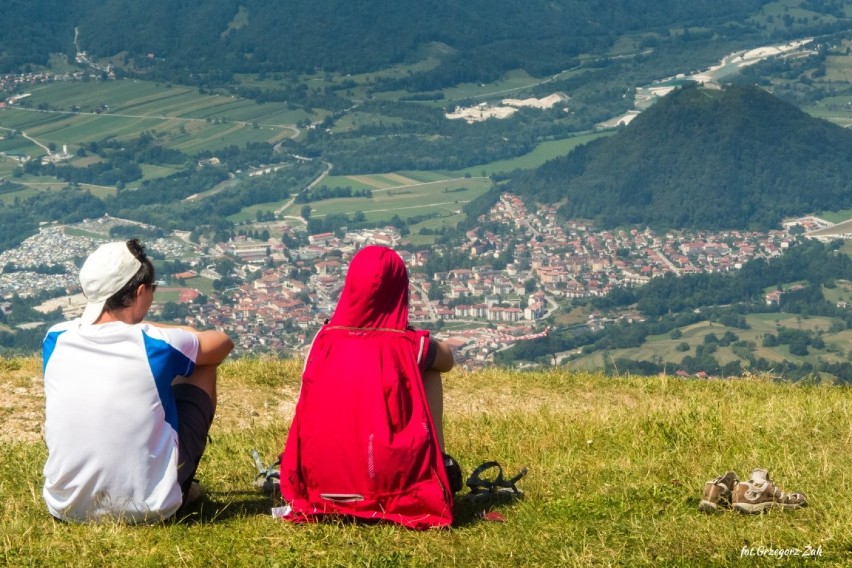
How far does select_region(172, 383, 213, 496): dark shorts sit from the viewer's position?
16.8 feet

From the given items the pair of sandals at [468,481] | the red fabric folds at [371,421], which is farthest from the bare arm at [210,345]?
the pair of sandals at [468,481]

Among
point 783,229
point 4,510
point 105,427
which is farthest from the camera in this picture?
point 783,229

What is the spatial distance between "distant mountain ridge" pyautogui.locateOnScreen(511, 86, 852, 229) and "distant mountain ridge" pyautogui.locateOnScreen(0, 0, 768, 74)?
1979 inches

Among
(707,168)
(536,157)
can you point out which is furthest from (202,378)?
(536,157)

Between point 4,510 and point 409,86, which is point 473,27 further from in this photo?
point 4,510

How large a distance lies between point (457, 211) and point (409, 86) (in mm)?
51175

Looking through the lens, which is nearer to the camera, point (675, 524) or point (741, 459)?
point (675, 524)

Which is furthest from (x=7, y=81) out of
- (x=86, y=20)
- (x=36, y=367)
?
(x=36, y=367)

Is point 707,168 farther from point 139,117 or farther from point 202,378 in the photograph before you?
point 202,378

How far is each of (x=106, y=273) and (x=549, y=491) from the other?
233 cm

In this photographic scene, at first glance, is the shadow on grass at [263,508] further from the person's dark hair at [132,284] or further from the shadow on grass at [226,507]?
the person's dark hair at [132,284]

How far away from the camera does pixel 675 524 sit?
4.95 meters

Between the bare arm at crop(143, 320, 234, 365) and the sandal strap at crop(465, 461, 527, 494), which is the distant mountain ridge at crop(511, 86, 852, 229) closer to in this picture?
the sandal strap at crop(465, 461, 527, 494)

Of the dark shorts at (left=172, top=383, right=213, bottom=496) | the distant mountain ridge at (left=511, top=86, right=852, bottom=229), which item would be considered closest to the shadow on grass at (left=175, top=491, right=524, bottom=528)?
the dark shorts at (left=172, top=383, right=213, bottom=496)
